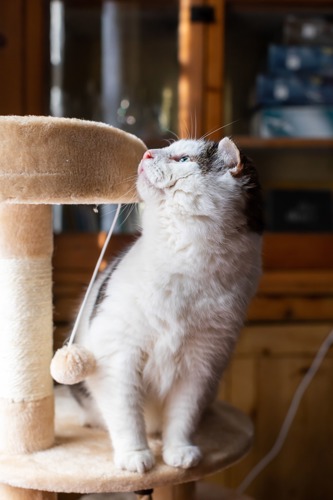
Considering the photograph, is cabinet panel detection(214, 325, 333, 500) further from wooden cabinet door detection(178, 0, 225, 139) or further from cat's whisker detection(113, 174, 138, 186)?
cat's whisker detection(113, 174, 138, 186)

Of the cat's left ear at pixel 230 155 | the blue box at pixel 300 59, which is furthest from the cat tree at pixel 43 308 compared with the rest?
the blue box at pixel 300 59

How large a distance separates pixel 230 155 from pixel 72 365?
0.36 meters

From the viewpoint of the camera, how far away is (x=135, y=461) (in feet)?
2.81

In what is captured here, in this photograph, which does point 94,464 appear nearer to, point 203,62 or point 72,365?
point 72,365

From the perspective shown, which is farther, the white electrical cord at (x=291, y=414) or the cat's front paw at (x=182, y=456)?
the white electrical cord at (x=291, y=414)

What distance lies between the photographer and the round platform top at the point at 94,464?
846 millimetres

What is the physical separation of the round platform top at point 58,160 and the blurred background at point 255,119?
842 millimetres

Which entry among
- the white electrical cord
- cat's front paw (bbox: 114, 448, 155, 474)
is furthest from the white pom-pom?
the white electrical cord

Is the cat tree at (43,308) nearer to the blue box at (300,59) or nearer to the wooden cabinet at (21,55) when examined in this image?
the wooden cabinet at (21,55)

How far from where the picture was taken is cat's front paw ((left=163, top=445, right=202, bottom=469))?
0.89 metres

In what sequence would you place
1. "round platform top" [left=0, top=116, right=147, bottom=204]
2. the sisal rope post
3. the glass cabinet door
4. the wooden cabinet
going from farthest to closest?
the glass cabinet door
the wooden cabinet
the sisal rope post
"round platform top" [left=0, top=116, right=147, bottom=204]

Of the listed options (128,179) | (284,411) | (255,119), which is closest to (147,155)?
(128,179)

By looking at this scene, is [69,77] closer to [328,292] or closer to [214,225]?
[328,292]

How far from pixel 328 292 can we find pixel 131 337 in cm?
100
